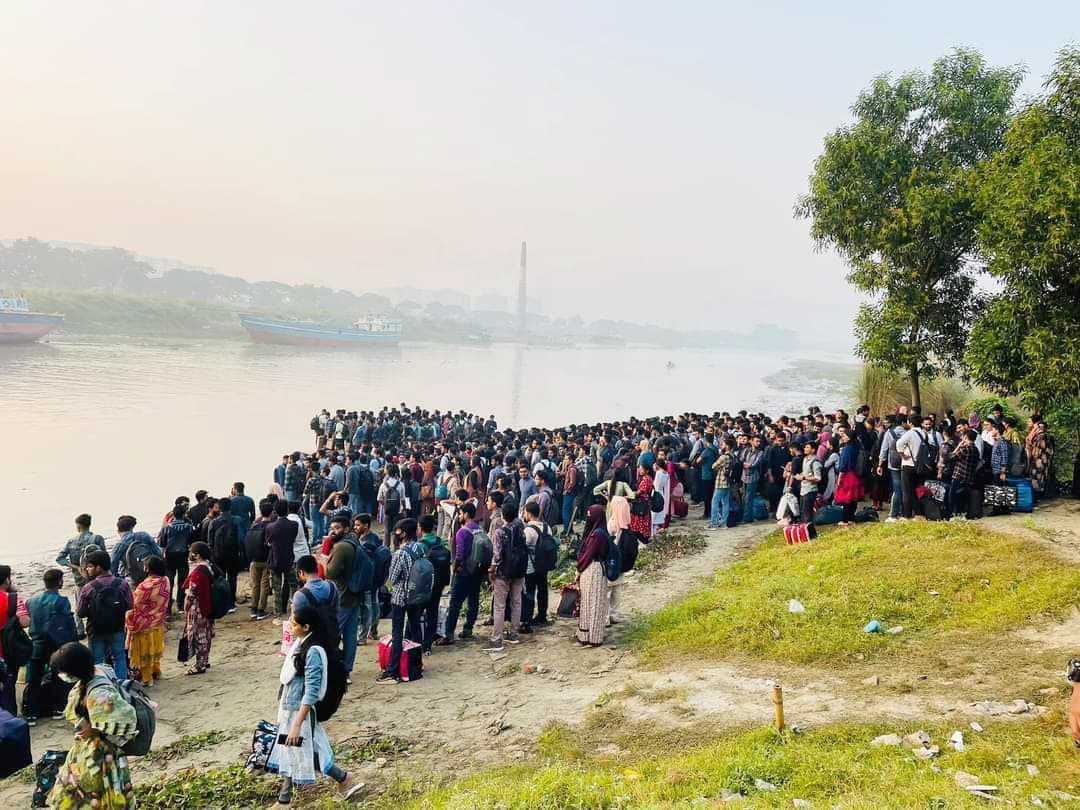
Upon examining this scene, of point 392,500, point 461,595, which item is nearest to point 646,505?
point 461,595

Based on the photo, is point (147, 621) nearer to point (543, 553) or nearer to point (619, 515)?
point (543, 553)

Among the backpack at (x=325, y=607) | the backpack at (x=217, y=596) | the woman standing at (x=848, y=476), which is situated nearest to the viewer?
the backpack at (x=325, y=607)

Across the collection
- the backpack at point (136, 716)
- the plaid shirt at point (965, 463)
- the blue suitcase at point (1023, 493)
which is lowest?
the backpack at point (136, 716)

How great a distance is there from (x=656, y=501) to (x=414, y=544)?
19.7ft

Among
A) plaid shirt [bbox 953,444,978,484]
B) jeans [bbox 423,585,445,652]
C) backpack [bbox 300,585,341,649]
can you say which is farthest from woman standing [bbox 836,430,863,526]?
backpack [bbox 300,585,341,649]

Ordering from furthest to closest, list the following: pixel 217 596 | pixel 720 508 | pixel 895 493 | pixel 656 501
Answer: pixel 720 508
pixel 656 501
pixel 895 493
pixel 217 596

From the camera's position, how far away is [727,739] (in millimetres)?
5730

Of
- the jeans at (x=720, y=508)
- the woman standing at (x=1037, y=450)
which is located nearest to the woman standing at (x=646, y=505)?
the jeans at (x=720, y=508)

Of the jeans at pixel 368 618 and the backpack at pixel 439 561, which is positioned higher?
the backpack at pixel 439 561

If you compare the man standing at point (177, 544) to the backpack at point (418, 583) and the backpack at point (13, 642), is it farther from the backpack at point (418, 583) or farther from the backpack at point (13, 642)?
the backpack at point (418, 583)

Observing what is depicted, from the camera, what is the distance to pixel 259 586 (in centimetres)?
975

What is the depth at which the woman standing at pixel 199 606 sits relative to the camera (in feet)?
26.1

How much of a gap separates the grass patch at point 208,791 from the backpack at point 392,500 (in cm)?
746

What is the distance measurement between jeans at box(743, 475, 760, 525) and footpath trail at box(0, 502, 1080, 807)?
15.7ft
